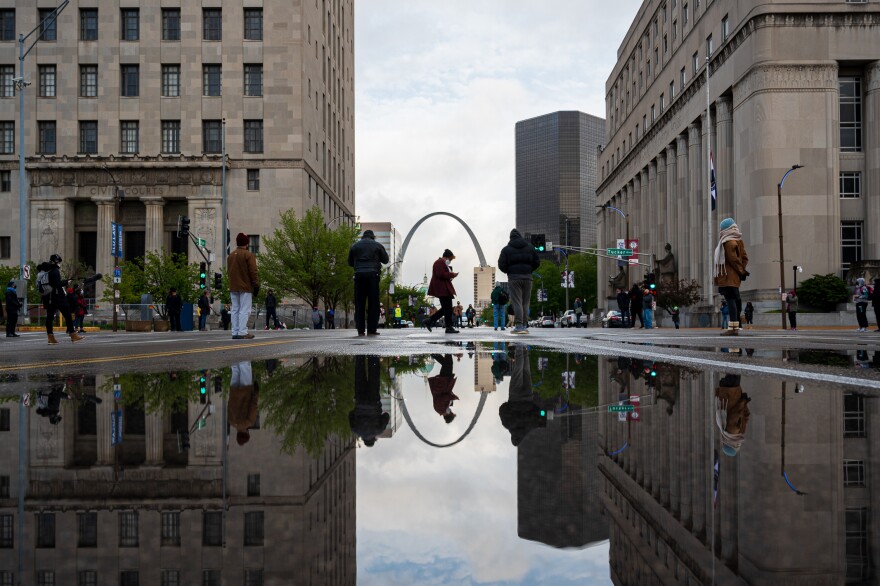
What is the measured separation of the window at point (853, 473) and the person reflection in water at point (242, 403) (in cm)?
186

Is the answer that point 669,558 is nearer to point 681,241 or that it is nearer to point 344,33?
point 681,241

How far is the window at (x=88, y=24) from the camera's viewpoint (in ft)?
180

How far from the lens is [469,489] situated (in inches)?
77.4

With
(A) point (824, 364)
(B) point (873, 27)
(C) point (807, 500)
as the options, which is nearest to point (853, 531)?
(C) point (807, 500)

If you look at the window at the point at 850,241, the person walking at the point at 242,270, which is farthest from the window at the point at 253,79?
the person walking at the point at 242,270

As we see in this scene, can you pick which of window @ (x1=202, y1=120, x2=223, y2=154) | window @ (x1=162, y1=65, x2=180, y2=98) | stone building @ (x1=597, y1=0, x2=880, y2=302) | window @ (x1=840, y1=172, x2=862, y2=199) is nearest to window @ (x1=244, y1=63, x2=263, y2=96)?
window @ (x1=202, y1=120, x2=223, y2=154)

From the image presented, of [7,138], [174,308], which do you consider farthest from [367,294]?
[7,138]

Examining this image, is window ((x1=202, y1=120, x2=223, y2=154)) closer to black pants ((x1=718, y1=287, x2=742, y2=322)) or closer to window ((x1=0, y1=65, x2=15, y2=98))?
window ((x1=0, y1=65, x2=15, y2=98))

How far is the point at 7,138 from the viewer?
180 feet

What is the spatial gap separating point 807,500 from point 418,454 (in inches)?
47.1

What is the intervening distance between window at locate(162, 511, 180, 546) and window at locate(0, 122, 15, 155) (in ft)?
205

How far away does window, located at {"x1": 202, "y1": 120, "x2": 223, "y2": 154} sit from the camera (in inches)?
2159

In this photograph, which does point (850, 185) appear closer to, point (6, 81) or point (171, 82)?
point (171, 82)

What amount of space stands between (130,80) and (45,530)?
60561 millimetres
